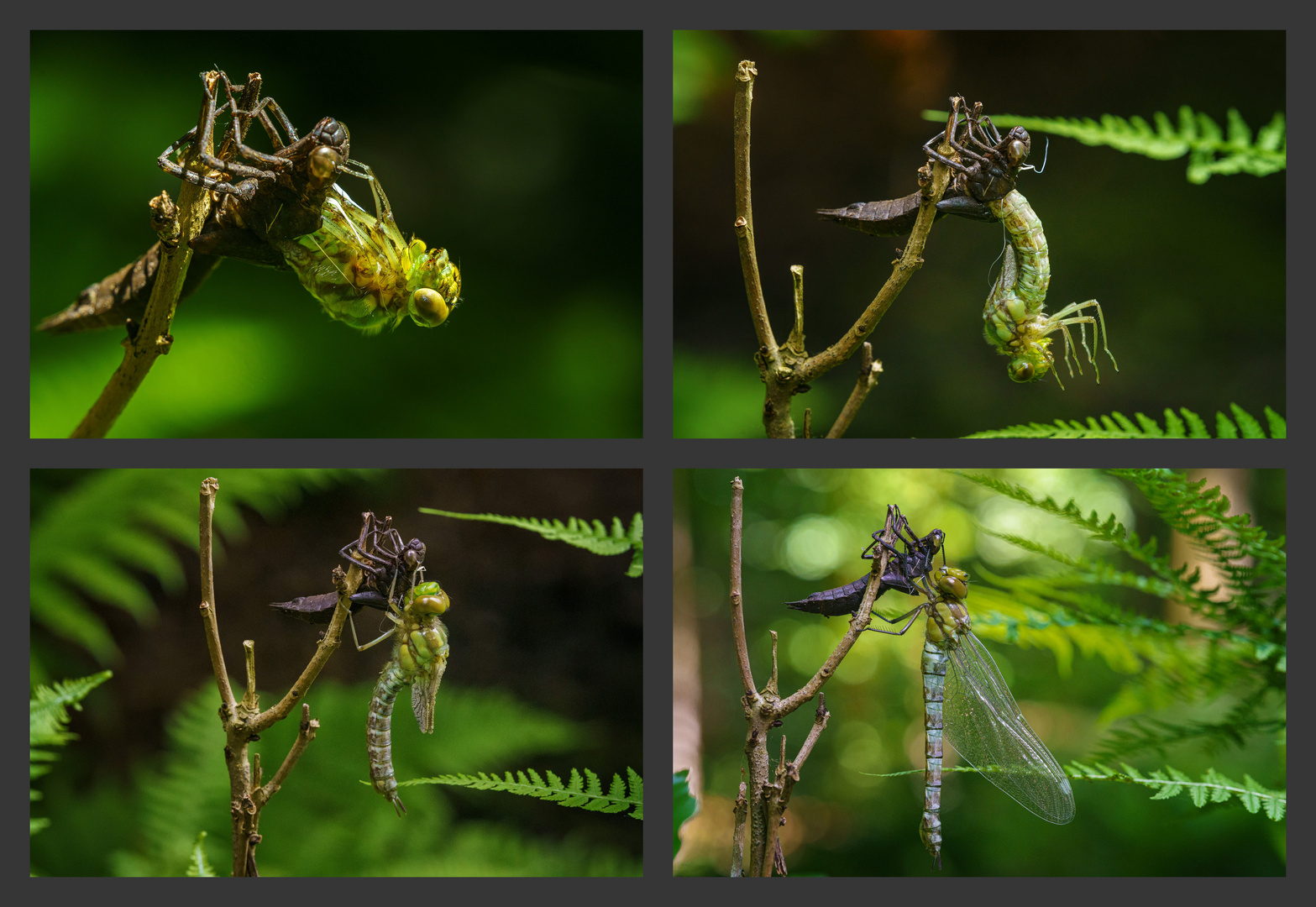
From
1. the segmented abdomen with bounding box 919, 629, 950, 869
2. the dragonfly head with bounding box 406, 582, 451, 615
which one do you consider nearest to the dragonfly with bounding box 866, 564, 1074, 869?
the segmented abdomen with bounding box 919, 629, 950, 869

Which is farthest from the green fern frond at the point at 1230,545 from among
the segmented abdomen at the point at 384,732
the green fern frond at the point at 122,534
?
the green fern frond at the point at 122,534

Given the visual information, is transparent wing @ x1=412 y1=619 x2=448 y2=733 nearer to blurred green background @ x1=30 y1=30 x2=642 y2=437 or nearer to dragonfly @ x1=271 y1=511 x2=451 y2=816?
dragonfly @ x1=271 y1=511 x2=451 y2=816

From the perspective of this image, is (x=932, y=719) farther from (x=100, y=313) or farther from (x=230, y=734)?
(x=100, y=313)

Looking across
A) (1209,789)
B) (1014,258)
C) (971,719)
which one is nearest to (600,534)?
(971,719)

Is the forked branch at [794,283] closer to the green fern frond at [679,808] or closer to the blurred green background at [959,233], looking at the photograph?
the blurred green background at [959,233]

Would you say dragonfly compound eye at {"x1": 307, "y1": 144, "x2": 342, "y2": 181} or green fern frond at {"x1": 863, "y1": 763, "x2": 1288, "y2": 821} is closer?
dragonfly compound eye at {"x1": 307, "y1": 144, "x2": 342, "y2": 181}
